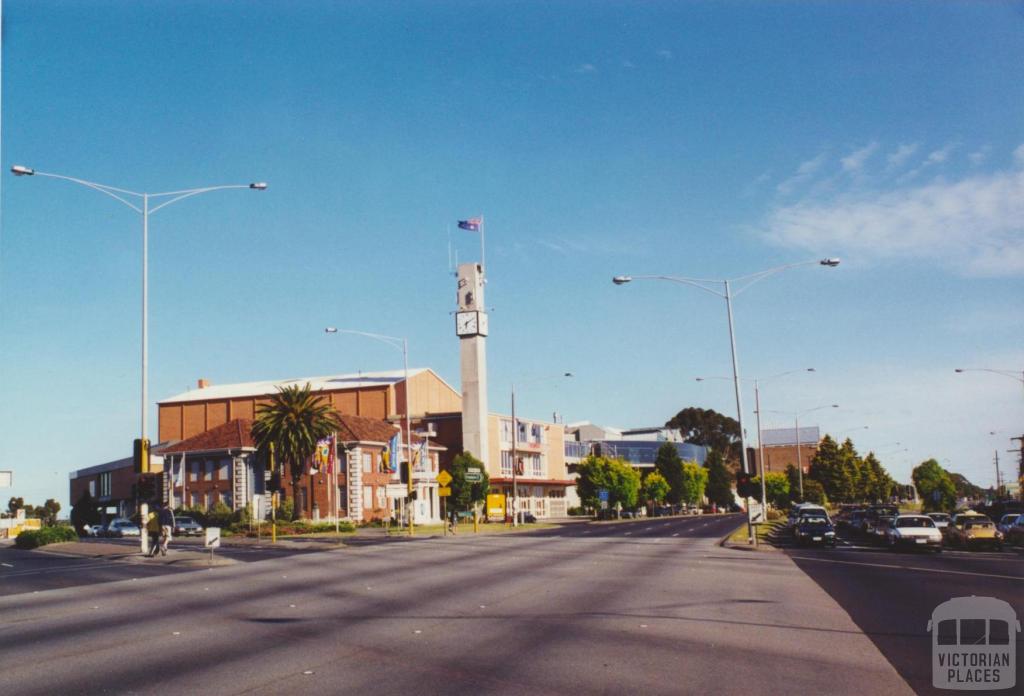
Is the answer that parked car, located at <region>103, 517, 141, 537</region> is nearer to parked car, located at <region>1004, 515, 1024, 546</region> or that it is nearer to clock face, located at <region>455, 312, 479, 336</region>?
clock face, located at <region>455, 312, 479, 336</region>

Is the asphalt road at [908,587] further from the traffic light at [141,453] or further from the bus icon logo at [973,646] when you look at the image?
the traffic light at [141,453]

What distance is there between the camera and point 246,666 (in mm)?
11570

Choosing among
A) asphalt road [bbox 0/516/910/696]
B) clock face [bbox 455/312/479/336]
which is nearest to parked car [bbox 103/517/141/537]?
clock face [bbox 455/312/479/336]

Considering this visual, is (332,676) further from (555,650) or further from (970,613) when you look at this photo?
(970,613)

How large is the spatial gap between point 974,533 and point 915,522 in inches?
98.8

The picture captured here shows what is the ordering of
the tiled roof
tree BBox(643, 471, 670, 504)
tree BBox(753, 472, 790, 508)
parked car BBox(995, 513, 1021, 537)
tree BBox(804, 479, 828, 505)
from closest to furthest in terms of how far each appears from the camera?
parked car BBox(995, 513, 1021, 537) < the tiled roof < tree BBox(643, 471, 670, 504) < tree BBox(804, 479, 828, 505) < tree BBox(753, 472, 790, 508)

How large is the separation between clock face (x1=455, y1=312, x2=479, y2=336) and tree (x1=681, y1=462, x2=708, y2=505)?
44996 mm

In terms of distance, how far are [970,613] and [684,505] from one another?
118 metres

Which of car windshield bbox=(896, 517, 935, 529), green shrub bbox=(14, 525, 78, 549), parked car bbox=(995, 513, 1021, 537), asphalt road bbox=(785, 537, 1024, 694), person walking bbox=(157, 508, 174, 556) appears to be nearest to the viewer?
asphalt road bbox=(785, 537, 1024, 694)

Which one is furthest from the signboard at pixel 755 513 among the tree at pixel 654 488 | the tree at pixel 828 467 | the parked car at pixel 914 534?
the tree at pixel 828 467

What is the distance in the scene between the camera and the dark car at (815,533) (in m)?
40.3

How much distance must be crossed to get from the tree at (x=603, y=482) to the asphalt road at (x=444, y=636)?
233ft

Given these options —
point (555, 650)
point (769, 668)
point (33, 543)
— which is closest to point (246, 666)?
point (555, 650)

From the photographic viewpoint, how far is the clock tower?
295ft
